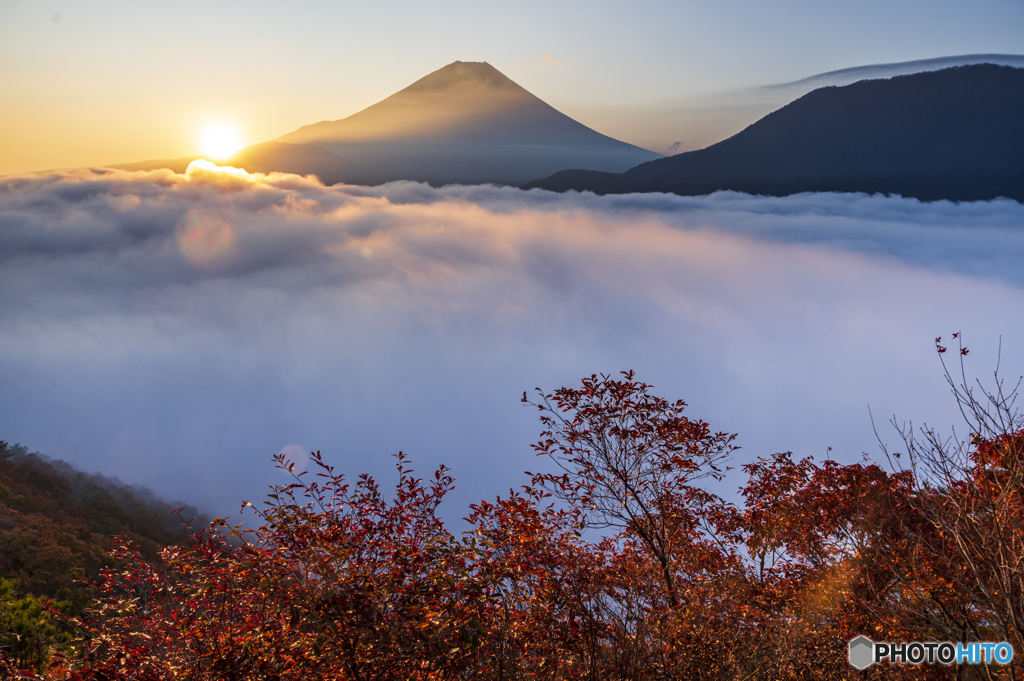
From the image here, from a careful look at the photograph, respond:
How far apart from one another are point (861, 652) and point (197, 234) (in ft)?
570

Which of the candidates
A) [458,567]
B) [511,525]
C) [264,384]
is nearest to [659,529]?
[511,525]

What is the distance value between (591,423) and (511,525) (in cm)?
175

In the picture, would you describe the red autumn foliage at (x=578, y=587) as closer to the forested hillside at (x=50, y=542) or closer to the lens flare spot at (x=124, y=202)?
the forested hillside at (x=50, y=542)

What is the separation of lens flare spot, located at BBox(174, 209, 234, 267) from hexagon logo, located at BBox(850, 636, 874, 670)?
477ft

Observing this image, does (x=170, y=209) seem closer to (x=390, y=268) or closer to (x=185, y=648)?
(x=390, y=268)

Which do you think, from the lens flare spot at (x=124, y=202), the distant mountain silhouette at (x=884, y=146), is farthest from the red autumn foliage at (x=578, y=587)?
the lens flare spot at (x=124, y=202)

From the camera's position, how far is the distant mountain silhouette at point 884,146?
113 m

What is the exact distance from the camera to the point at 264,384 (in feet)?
347

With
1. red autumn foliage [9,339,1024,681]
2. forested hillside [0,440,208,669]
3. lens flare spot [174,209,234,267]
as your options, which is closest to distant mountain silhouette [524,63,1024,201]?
lens flare spot [174,209,234,267]

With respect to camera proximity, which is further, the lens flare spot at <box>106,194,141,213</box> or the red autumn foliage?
the lens flare spot at <box>106,194,141,213</box>

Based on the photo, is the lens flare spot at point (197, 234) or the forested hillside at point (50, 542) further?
the lens flare spot at point (197, 234)

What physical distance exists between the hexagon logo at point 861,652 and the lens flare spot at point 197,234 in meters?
145

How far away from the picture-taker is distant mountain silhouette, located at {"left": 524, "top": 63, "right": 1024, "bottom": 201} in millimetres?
112750

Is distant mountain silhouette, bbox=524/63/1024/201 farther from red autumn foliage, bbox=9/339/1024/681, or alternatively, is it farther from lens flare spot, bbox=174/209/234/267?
red autumn foliage, bbox=9/339/1024/681
